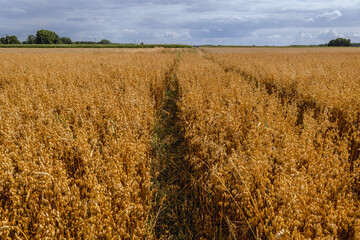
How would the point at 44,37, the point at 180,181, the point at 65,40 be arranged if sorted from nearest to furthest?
1. the point at 180,181
2. the point at 44,37
3. the point at 65,40

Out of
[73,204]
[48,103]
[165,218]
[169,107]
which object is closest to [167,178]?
[165,218]

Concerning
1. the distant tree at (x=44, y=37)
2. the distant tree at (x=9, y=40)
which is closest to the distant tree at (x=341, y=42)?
the distant tree at (x=44, y=37)

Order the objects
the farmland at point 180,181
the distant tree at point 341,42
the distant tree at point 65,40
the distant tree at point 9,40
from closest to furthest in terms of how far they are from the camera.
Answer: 1. the farmland at point 180,181
2. the distant tree at point 9,40
3. the distant tree at point 341,42
4. the distant tree at point 65,40

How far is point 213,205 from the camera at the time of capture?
213 centimetres

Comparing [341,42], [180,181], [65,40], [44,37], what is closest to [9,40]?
[44,37]

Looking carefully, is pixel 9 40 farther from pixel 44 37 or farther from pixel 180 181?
pixel 180 181

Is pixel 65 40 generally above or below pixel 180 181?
above

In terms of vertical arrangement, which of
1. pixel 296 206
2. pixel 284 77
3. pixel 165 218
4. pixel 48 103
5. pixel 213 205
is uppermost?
pixel 284 77

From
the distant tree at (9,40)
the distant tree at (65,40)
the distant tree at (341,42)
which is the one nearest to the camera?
the distant tree at (9,40)

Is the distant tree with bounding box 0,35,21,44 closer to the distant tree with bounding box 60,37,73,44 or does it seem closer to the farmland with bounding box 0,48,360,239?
the distant tree with bounding box 60,37,73,44

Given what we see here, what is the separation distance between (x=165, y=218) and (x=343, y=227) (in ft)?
Result: 5.40

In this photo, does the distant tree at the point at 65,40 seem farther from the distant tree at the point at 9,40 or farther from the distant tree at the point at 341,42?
the distant tree at the point at 341,42

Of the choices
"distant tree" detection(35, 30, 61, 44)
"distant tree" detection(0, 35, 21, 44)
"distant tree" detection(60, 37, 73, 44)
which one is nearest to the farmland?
"distant tree" detection(35, 30, 61, 44)

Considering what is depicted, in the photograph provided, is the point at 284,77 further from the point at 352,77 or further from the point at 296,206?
the point at 296,206
